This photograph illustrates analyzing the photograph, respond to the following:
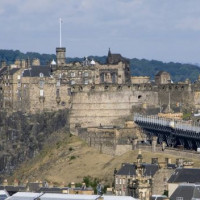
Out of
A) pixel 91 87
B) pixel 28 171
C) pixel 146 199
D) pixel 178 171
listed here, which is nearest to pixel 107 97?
pixel 91 87

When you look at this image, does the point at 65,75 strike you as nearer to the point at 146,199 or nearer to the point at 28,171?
the point at 28,171

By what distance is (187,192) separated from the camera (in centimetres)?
11069

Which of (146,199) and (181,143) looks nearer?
(146,199)

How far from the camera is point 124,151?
14212 cm

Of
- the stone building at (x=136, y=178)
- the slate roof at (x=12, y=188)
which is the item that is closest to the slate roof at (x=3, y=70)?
the stone building at (x=136, y=178)

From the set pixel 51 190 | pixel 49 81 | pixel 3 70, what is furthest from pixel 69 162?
pixel 3 70

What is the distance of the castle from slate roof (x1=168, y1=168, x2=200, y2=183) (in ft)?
109

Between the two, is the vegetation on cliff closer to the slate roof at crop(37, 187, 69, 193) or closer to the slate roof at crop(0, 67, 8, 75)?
the slate roof at crop(37, 187, 69, 193)

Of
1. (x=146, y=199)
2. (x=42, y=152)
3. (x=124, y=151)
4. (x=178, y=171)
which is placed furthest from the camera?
(x=42, y=152)

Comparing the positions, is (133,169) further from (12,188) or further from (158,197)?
(158,197)

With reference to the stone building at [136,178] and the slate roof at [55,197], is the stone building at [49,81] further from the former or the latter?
the slate roof at [55,197]

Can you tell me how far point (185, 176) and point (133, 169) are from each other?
834 cm

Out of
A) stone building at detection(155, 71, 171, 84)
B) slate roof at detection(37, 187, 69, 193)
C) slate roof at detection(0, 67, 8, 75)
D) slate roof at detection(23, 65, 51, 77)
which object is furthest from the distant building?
stone building at detection(155, 71, 171, 84)

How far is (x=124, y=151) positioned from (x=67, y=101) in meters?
17.8
